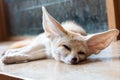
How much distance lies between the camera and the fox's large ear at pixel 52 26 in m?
1.07

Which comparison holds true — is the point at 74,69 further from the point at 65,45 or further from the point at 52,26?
the point at 52,26

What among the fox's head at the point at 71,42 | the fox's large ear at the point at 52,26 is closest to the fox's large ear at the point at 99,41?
the fox's head at the point at 71,42

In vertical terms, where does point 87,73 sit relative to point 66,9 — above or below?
below

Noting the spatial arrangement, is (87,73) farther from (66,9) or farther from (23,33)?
(23,33)

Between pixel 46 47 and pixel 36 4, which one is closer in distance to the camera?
pixel 46 47

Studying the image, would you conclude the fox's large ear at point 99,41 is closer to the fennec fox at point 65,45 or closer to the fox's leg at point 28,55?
the fennec fox at point 65,45

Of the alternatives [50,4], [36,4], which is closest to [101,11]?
[50,4]

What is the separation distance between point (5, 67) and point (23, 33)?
3.43 feet

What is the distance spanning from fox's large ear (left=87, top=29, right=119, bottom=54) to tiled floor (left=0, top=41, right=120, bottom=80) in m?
0.03

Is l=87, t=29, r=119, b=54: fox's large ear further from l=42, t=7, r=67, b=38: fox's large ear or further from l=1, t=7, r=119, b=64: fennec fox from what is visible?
l=42, t=7, r=67, b=38: fox's large ear

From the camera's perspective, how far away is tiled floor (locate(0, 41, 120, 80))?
834 millimetres

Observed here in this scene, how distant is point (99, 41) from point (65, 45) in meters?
0.14

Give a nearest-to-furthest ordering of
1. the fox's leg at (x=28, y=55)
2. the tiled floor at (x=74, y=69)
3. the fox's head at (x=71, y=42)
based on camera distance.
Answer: the tiled floor at (x=74, y=69), the fox's head at (x=71, y=42), the fox's leg at (x=28, y=55)

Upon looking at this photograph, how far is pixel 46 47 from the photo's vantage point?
1.21m
